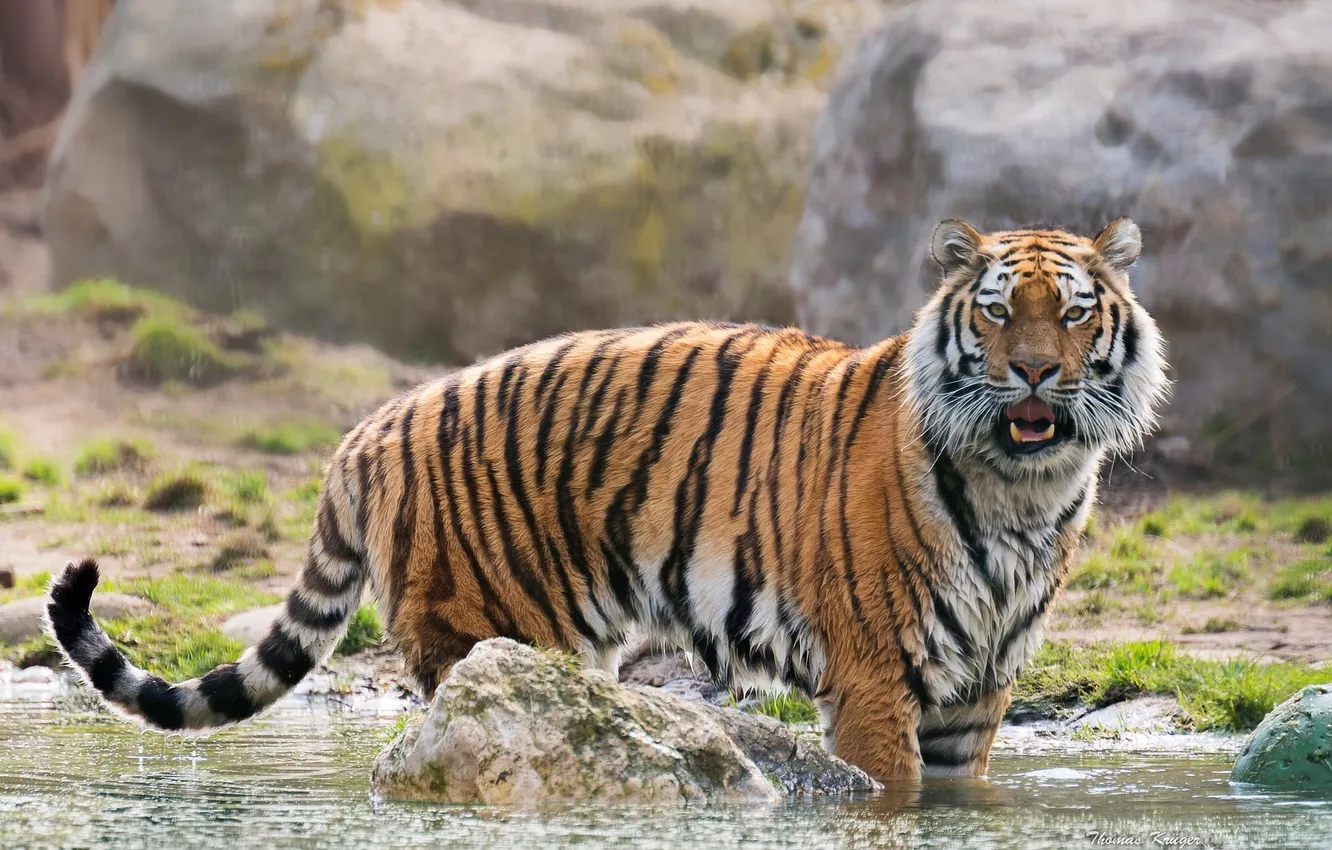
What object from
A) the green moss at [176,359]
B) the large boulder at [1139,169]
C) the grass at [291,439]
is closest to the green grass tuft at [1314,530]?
the large boulder at [1139,169]

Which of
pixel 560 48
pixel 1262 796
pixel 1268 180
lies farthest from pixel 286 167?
pixel 1262 796

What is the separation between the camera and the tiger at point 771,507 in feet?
16.4

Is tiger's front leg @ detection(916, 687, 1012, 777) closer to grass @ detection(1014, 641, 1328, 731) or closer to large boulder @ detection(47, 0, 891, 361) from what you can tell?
grass @ detection(1014, 641, 1328, 731)

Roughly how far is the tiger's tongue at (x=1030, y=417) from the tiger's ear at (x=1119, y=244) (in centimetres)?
49

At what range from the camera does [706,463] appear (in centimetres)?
542

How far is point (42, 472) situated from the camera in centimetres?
1035

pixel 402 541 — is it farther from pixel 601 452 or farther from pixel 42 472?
pixel 42 472

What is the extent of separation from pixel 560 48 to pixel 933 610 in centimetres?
930

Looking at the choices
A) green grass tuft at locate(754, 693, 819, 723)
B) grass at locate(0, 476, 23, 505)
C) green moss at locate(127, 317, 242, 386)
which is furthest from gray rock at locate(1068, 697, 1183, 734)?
green moss at locate(127, 317, 242, 386)

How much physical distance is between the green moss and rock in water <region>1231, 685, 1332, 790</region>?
829 centimetres

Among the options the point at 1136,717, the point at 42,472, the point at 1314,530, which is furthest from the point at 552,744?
the point at 42,472

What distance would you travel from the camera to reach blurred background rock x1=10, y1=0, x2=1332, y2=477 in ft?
34.0

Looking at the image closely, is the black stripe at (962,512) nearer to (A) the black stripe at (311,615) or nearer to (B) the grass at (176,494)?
(A) the black stripe at (311,615)

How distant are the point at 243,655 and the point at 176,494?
4.69 meters
